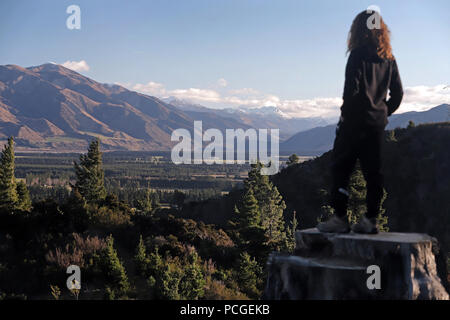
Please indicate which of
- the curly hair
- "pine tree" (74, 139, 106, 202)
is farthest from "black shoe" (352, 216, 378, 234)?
"pine tree" (74, 139, 106, 202)

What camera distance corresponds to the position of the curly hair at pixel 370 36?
7328 millimetres

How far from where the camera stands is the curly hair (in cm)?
733

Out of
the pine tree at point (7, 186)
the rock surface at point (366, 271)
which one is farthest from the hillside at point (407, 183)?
the rock surface at point (366, 271)

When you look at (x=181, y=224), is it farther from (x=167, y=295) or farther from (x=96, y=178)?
(x=96, y=178)

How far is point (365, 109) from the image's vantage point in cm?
723

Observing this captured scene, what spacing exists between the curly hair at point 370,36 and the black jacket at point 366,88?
4.8 inches

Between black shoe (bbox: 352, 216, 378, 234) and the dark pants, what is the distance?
3.9 inches

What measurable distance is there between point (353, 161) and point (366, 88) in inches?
55.9

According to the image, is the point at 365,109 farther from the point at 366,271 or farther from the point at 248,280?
the point at 248,280

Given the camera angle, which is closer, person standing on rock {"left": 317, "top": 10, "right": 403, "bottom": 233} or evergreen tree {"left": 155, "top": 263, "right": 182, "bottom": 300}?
person standing on rock {"left": 317, "top": 10, "right": 403, "bottom": 233}

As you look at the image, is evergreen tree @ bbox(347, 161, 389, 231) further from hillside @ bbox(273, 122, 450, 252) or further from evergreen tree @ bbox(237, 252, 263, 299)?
hillside @ bbox(273, 122, 450, 252)

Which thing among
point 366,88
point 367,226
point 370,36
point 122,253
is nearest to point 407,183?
point 122,253

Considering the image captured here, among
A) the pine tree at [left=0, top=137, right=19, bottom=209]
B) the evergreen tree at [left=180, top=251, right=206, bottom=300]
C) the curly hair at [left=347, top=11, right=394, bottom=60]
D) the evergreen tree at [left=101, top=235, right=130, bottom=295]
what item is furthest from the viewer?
the pine tree at [left=0, top=137, right=19, bottom=209]
